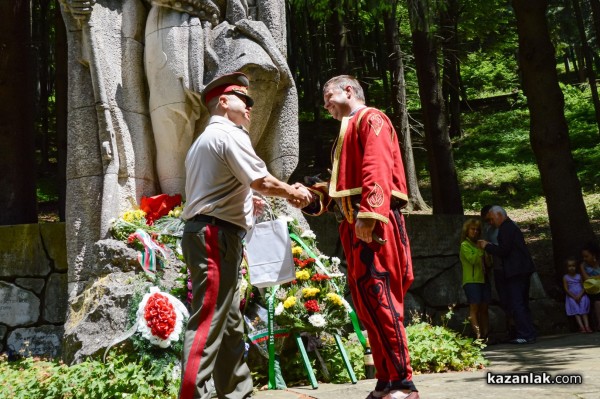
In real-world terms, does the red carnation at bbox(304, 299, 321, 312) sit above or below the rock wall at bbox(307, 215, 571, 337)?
below

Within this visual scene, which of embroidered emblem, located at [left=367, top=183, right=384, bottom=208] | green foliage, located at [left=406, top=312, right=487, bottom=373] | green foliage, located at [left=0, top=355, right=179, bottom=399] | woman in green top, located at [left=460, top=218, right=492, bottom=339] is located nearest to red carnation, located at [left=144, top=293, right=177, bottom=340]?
green foliage, located at [left=0, top=355, right=179, bottom=399]

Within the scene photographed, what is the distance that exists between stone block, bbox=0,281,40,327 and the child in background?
21.9 ft

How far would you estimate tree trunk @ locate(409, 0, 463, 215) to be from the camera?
14.3 meters

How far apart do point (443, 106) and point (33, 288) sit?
8979 mm

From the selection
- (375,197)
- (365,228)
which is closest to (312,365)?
(365,228)

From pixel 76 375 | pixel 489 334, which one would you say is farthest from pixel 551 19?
pixel 76 375

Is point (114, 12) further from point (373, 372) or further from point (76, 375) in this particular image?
point (373, 372)

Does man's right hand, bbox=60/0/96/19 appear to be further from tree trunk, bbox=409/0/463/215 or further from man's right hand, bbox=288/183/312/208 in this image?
tree trunk, bbox=409/0/463/215

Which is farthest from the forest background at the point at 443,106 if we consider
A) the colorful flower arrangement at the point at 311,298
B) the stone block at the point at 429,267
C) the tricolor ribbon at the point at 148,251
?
the colorful flower arrangement at the point at 311,298

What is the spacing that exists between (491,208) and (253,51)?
4.48 meters

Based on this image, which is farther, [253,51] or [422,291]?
[422,291]

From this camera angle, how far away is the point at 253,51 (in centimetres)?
687

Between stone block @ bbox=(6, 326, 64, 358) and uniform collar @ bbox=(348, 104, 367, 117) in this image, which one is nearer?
uniform collar @ bbox=(348, 104, 367, 117)

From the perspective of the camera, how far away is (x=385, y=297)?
433cm
